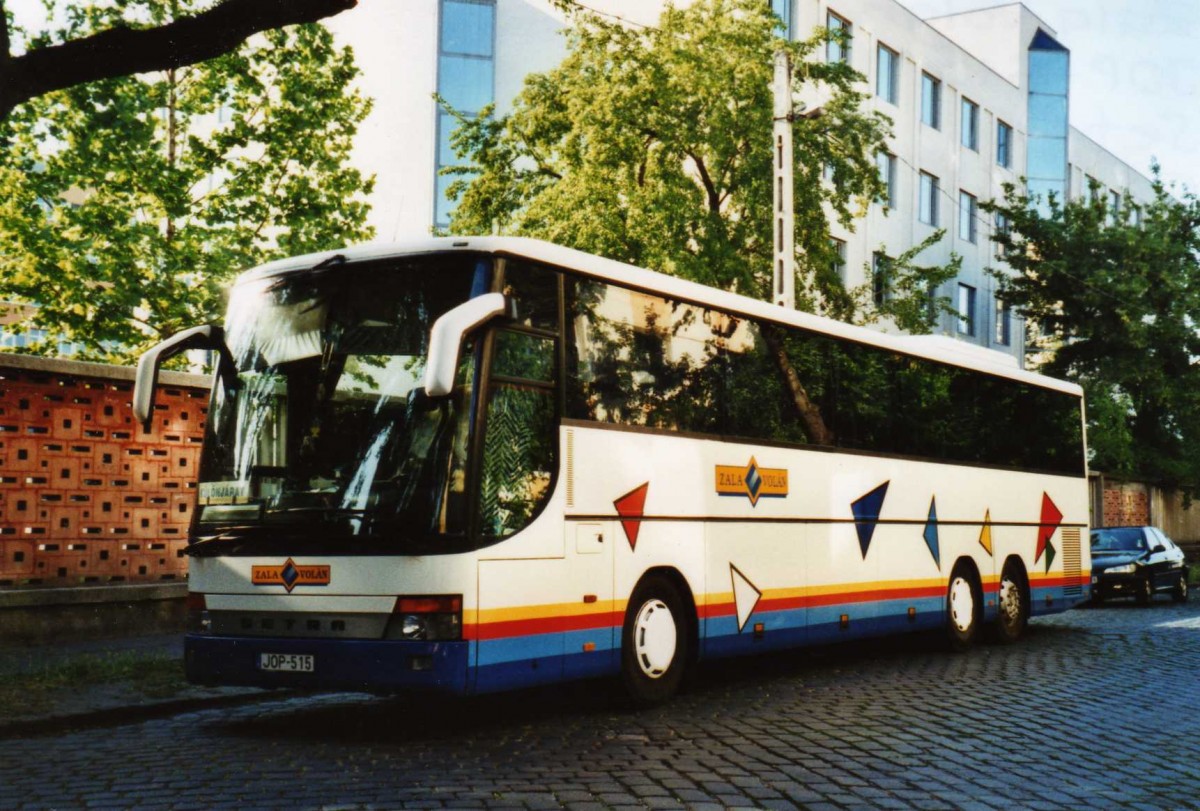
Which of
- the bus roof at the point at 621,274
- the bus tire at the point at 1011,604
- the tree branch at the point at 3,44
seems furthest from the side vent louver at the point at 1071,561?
the tree branch at the point at 3,44

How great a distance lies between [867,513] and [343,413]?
21.3 ft

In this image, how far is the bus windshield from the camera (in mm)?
8469

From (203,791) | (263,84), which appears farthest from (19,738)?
(263,84)

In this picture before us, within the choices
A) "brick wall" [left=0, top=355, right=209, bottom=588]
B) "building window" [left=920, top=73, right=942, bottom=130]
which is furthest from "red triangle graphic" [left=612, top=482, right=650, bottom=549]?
"building window" [left=920, top=73, right=942, bottom=130]

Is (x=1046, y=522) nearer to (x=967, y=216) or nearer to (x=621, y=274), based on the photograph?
(x=621, y=274)

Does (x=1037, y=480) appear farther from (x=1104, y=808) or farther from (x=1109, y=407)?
(x=1109, y=407)

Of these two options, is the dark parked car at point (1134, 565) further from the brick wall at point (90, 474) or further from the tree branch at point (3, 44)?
the tree branch at point (3, 44)

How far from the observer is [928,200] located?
157ft

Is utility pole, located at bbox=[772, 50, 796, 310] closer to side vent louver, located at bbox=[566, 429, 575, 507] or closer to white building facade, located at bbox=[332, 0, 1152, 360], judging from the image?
white building facade, located at bbox=[332, 0, 1152, 360]

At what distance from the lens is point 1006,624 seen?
16.4m

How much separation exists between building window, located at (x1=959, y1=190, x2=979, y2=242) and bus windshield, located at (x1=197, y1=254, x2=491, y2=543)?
1716 inches

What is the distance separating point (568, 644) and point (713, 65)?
19987mm

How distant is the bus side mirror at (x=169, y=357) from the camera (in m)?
9.23

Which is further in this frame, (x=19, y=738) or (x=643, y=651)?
(x=643, y=651)
